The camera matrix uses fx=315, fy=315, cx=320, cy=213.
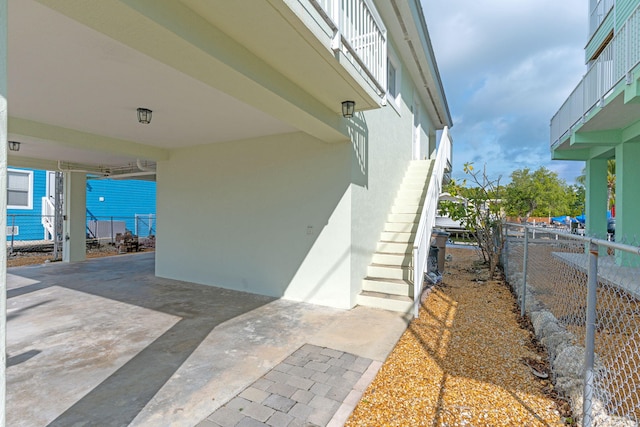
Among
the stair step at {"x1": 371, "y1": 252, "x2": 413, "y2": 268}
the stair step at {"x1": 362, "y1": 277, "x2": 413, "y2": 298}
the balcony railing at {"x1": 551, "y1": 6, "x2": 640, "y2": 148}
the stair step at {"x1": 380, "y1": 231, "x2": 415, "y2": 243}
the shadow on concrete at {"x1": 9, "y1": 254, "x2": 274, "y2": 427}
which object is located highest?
the balcony railing at {"x1": 551, "y1": 6, "x2": 640, "y2": 148}

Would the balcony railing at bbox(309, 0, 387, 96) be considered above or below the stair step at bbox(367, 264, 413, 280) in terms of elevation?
above

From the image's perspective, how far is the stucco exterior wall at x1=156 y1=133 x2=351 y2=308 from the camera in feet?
16.9

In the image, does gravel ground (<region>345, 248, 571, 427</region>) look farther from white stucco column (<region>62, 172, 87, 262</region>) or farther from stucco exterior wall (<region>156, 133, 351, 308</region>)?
white stucco column (<region>62, 172, 87, 262</region>)

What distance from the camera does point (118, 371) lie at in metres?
3.04

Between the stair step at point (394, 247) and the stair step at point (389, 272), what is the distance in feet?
1.36

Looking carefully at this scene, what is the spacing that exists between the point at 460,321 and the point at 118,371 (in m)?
4.22

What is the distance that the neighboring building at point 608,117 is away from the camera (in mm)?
6020

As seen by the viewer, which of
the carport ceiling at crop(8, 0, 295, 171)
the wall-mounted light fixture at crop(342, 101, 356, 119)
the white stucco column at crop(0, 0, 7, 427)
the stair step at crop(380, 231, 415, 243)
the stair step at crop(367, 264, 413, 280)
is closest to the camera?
the white stucco column at crop(0, 0, 7, 427)

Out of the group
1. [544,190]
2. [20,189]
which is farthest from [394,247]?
[544,190]

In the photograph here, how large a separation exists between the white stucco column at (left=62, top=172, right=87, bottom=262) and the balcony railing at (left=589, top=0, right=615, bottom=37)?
16.4 meters

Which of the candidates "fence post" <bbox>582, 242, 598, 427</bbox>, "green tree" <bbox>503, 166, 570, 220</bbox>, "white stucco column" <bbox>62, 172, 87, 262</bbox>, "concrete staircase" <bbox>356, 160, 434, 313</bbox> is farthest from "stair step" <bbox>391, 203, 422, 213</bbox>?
"green tree" <bbox>503, 166, 570, 220</bbox>

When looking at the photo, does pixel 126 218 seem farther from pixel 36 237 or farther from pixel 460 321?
pixel 460 321

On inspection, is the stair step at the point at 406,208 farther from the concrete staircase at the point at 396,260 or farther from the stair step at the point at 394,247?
the stair step at the point at 394,247

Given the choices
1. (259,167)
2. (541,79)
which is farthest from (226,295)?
(541,79)
